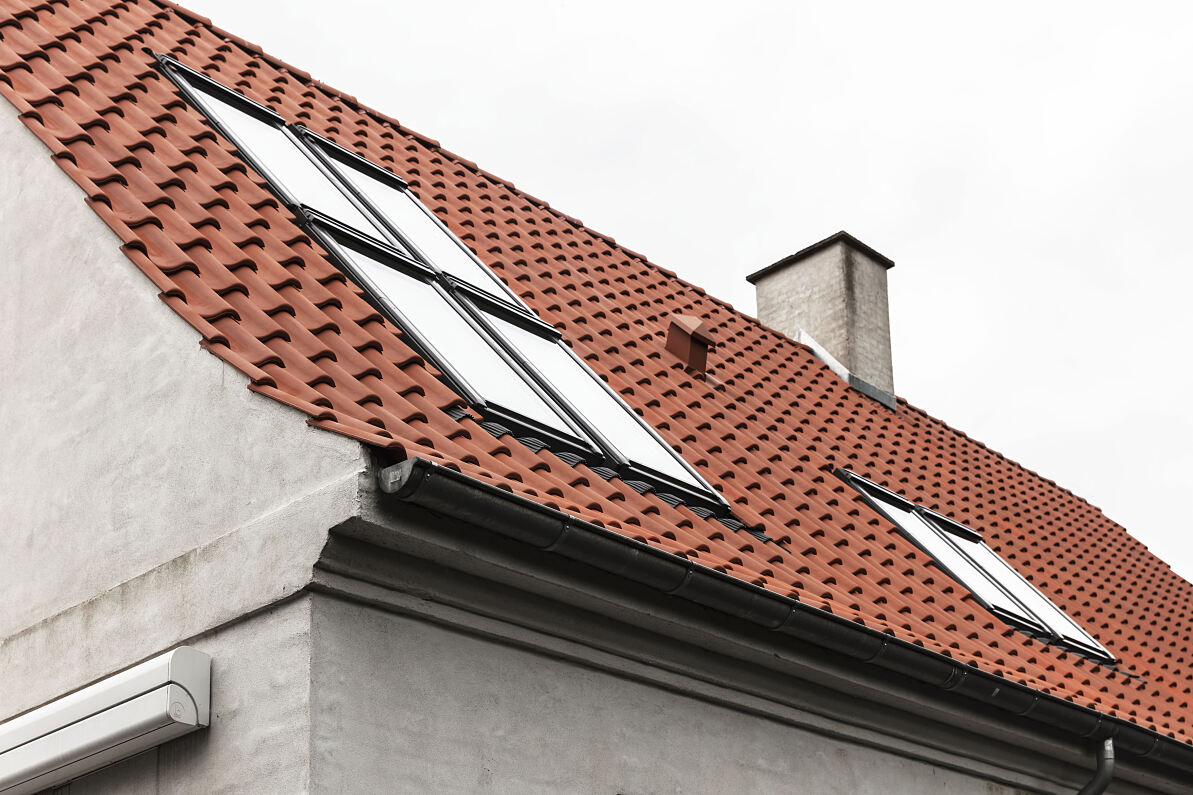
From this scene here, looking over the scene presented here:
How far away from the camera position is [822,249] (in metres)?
14.1

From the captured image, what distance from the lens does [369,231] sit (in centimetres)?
702

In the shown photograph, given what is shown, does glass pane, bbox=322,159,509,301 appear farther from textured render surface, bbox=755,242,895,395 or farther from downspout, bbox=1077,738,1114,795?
textured render surface, bbox=755,242,895,395

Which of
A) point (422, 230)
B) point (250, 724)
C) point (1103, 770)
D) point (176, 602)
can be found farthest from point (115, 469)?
point (1103, 770)

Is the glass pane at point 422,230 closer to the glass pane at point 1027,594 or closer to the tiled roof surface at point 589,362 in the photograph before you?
the tiled roof surface at point 589,362

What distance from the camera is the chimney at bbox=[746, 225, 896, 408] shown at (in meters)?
13.4

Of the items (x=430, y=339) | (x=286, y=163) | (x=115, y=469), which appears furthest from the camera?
(x=286, y=163)

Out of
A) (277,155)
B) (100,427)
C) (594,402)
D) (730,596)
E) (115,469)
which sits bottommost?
(730,596)

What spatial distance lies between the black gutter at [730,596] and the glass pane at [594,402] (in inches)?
44.5

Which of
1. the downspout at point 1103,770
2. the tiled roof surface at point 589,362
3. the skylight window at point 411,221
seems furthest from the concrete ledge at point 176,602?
the downspout at point 1103,770

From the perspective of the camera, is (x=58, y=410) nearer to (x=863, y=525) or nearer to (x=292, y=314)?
(x=292, y=314)

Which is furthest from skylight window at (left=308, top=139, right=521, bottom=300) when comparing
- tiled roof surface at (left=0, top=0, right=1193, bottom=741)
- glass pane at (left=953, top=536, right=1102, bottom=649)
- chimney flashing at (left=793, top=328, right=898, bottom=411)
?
chimney flashing at (left=793, top=328, right=898, bottom=411)

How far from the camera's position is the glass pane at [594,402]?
265 inches

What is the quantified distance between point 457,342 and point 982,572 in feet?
15.0

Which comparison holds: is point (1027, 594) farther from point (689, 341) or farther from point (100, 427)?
point (100, 427)
